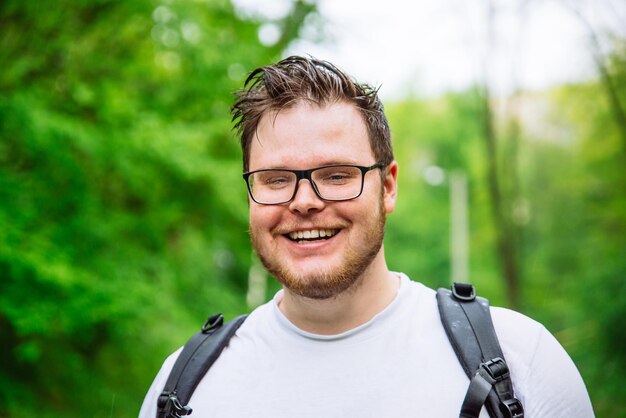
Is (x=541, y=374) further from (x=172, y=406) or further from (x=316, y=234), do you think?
(x=172, y=406)

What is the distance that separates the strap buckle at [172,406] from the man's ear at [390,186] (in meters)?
0.89

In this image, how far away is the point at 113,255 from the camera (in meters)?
5.63

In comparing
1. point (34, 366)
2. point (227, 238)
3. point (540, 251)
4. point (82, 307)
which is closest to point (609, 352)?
point (227, 238)

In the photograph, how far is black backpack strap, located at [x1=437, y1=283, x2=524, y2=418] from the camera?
60.4 inches

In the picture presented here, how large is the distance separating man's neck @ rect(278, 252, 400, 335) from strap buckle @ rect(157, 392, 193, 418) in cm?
43

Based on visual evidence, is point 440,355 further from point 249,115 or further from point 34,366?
point 34,366

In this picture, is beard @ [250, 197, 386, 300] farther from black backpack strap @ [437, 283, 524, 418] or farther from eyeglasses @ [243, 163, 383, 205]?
black backpack strap @ [437, 283, 524, 418]

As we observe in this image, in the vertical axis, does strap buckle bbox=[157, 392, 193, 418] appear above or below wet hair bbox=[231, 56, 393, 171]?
below

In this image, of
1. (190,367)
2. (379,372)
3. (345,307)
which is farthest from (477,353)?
(190,367)

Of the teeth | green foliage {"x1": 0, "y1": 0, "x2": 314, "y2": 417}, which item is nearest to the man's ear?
the teeth

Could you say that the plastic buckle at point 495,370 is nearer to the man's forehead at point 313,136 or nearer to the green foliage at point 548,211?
the man's forehead at point 313,136

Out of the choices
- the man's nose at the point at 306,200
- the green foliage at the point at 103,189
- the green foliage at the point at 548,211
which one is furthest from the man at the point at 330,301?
the green foliage at the point at 548,211

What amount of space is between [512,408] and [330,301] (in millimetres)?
590

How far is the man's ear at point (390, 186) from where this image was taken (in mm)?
1946
